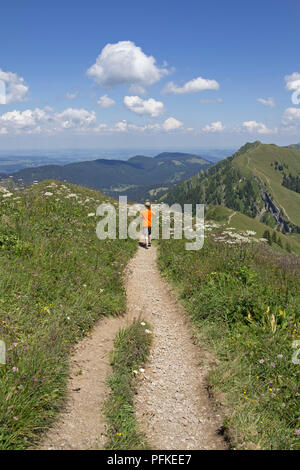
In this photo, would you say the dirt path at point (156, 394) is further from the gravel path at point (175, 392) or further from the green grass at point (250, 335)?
the green grass at point (250, 335)

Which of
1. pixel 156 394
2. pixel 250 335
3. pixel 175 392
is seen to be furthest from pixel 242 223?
pixel 156 394

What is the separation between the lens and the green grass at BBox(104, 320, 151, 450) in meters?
4.44

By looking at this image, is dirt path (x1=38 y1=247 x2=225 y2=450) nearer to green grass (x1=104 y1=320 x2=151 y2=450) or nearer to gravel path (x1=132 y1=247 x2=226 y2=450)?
gravel path (x1=132 y1=247 x2=226 y2=450)

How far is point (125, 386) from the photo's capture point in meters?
5.64

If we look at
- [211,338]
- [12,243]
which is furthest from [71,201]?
[211,338]

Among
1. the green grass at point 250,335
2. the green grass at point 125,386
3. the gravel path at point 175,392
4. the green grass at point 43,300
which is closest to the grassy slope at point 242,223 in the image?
the green grass at point 250,335

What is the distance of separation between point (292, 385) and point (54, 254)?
8110mm

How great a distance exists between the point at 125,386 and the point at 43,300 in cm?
329

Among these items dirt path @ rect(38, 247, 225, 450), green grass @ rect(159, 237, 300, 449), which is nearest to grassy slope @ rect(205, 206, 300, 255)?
green grass @ rect(159, 237, 300, 449)

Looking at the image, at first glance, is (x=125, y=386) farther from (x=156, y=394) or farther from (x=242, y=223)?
(x=242, y=223)

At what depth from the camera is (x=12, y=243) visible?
966 cm

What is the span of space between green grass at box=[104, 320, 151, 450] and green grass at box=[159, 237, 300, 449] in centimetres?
168

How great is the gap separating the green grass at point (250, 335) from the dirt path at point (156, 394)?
0.47 metres

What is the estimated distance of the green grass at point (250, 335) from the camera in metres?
4.86
